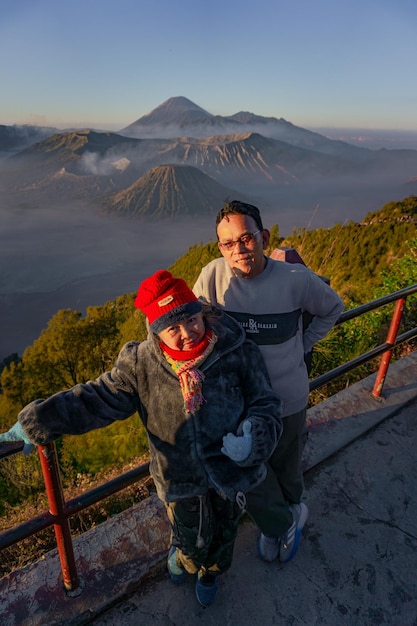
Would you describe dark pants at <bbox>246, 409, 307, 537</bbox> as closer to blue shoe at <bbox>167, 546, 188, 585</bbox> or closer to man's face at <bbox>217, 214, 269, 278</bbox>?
blue shoe at <bbox>167, 546, 188, 585</bbox>

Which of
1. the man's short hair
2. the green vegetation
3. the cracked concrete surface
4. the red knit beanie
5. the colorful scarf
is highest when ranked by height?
the man's short hair

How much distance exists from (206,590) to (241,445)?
81cm

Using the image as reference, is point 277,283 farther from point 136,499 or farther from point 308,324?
point 136,499

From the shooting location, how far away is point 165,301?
1.40 metres

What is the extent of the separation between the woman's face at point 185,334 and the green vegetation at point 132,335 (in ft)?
8.47

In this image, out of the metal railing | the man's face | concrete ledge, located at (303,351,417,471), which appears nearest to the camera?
the metal railing

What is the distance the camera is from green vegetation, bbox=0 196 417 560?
4801 millimetres

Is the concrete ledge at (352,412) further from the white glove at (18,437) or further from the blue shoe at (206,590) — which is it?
the white glove at (18,437)

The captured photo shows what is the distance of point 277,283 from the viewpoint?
169 centimetres

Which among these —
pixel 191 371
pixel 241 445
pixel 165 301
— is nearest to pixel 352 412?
pixel 241 445

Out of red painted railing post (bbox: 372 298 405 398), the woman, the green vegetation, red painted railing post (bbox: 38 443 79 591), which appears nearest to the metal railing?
red painted railing post (bbox: 38 443 79 591)

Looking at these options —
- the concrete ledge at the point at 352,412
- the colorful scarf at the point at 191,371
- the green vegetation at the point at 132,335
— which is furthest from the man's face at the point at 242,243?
the green vegetation at the point at 132,335

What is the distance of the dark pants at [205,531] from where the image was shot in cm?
164

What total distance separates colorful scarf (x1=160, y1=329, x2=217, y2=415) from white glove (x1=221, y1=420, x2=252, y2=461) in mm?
170
